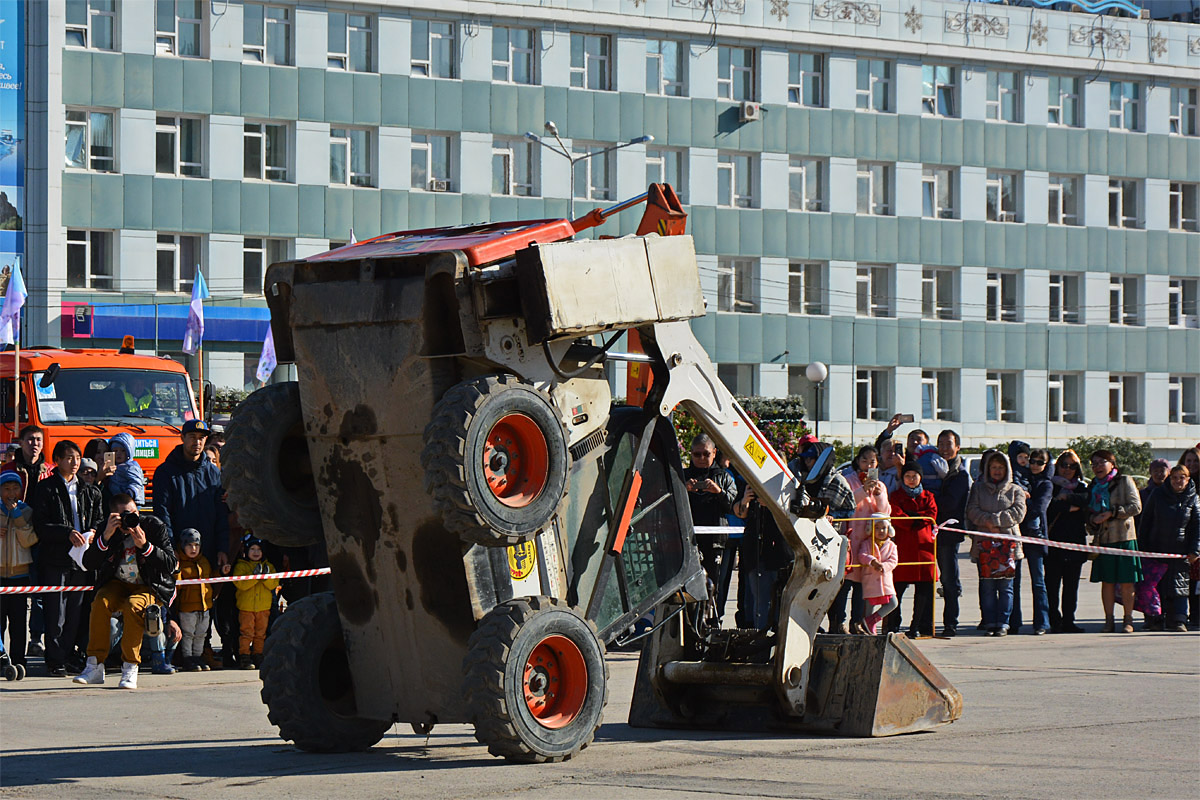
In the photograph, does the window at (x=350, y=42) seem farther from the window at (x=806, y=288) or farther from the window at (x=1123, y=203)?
the window at (x=1123, y=203)

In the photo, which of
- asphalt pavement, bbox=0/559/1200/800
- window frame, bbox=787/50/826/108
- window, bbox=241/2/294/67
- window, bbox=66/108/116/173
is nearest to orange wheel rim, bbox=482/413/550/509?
asphalt pavement, bbox=0/559/1200/800

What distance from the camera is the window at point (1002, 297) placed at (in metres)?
54.9

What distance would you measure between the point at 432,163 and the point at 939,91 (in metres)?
15.9

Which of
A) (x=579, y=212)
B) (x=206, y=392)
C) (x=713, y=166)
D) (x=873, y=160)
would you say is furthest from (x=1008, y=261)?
(x=206, y=392)

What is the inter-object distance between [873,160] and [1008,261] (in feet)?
18.6

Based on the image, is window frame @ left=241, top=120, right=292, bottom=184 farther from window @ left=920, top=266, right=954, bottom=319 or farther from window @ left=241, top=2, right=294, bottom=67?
window @ left=920, top=266, right=954, bottom=319

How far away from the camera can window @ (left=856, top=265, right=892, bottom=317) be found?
53250mm

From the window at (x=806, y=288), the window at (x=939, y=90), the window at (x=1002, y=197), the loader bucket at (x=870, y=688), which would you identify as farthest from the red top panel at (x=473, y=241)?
the window at (x=1002, y=197)

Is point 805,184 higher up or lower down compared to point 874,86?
lower down

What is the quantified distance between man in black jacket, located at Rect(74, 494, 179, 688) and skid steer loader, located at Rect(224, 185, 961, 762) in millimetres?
4549

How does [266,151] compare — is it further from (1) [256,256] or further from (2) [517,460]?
(2) [517,460]

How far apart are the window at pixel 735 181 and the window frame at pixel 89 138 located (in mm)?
16576

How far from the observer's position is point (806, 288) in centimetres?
5272

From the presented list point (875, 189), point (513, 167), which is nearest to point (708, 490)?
point (513, 167)
